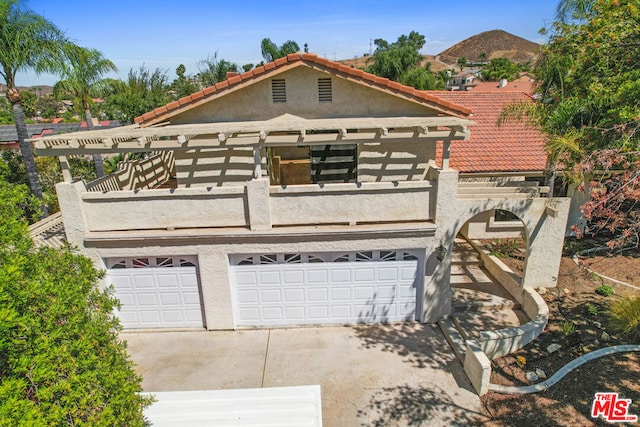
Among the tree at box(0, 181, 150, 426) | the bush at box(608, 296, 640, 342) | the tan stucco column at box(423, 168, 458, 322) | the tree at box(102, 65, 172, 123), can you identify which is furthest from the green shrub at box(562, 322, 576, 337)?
the tree at box(102, 65, 172, 123)

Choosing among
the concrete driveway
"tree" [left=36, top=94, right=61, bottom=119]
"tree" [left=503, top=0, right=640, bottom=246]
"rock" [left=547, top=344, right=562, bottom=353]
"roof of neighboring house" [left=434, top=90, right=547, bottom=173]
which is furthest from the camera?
"tree" [left=36, top=94, right=61, bottom=119]

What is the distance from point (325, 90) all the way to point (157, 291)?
778cm

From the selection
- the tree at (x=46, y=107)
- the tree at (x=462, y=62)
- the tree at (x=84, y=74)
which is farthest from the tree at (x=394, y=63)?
the tree at (x=462, y=62)

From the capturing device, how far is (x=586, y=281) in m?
12.2

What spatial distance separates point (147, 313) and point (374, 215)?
23.5 ft

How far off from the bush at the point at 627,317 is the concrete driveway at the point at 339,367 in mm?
4249

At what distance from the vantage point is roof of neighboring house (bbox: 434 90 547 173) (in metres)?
15.0

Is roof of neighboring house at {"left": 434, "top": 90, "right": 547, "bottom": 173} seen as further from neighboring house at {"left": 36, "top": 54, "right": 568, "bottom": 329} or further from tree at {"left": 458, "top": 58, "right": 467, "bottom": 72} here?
tree at {"left": 458, "top": 58, "right": 467, "bottom": 72}

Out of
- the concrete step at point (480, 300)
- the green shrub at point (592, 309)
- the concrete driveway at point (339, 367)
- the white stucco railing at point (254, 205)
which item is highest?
the white stucco railing at point (254, 205)

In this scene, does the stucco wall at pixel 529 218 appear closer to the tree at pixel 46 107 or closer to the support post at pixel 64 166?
the support post at pixel 64 166

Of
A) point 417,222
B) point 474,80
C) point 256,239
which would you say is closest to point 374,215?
point 417,222

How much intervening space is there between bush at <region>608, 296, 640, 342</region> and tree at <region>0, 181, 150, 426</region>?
1086cm

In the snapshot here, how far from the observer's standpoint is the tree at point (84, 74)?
15781 mm

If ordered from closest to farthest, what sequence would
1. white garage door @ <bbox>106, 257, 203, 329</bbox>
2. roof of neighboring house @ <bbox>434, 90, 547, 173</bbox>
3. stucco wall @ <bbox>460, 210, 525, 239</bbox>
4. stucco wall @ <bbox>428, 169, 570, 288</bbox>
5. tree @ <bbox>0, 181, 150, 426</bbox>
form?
1. tree @ <bbox>0, 181, 150, 426</bbox>
2. stucco wall @ <bbox>428, 169, 570, 288</bbox>
3. white garage door @ <bbox>106, 257, 203, 329</bbox>
4. roof of neighboring house @ <bbox>434, 90, 547, 173</bbox>
5. stucco wall @ <bbox>460, 210, 525, 239</bbox>
